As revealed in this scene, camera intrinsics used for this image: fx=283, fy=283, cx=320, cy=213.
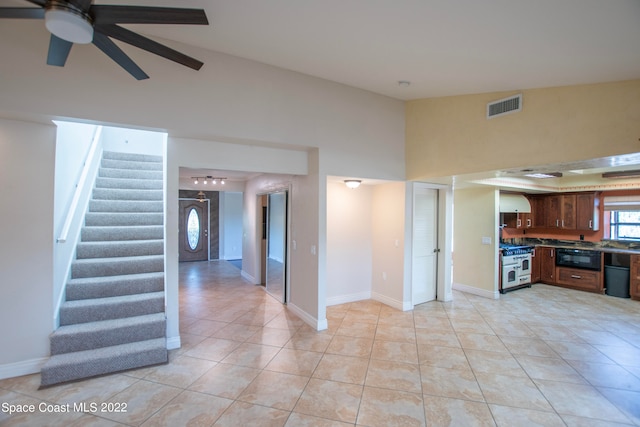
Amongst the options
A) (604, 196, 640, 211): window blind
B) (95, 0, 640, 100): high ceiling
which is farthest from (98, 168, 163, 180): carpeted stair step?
(604, 196, 640, 211): window blind

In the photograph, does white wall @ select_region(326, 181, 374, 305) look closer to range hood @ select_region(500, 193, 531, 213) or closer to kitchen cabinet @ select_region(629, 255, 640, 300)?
range hood @ select_region(500, 193, 531, 213)

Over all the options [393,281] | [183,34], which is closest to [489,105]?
[393,281]

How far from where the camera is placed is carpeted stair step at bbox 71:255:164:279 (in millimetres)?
3602

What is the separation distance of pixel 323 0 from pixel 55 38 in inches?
70.4

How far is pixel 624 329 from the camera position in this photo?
4.06 meters

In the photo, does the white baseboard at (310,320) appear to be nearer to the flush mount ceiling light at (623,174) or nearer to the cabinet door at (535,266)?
the cabinet door at (535,266)

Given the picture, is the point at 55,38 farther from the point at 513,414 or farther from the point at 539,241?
the point at 539,241

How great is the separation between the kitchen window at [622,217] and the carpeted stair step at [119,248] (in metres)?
9.04

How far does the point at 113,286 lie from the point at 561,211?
8.94m

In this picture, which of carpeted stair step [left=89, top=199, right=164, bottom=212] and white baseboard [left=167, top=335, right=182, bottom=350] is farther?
carpeted stair step [left=89, top=199, right=164, bottom=212]

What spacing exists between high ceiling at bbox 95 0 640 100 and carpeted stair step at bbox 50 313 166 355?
10.3 feet

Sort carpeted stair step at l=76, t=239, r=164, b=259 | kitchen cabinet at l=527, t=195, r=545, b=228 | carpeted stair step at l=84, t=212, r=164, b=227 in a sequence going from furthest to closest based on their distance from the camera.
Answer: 1. kitchen cabinet at l=527, t=195, r=545, b=228
2. carpeted stair step at l=84, t=212, r=164, b=227
3. carpeted stair step at l=76, t=239, r=164, b=259

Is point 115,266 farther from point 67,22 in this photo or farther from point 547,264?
point 547,264

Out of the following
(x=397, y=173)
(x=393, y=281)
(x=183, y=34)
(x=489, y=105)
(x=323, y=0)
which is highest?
(x=183, y=34)
